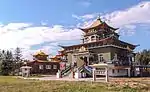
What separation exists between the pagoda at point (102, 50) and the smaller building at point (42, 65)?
8006mm

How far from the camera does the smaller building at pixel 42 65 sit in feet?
208

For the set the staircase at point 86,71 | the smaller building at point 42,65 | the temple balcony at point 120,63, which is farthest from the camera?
the smaller building at point 42,65

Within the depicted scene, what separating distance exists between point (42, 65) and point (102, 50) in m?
18.9

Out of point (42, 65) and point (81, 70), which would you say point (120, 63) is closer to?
point (81, 70)

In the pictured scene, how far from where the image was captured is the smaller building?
2495 inches

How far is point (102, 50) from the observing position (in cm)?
5103

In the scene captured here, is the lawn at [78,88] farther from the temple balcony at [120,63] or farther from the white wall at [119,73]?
the temple balcony at [120,63]

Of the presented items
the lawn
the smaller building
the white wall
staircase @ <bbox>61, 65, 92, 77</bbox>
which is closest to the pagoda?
the white wall

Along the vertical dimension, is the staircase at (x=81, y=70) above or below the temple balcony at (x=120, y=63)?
below

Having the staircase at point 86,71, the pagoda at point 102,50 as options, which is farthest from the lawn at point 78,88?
the pagoda at point 102,50

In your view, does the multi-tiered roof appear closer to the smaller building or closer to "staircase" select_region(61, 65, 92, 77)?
"staircase" select_region(61, 65, 92, 77)

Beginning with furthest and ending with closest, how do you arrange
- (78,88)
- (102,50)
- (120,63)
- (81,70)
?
(102,50) → (120,63) → (81,70) → (78,88)

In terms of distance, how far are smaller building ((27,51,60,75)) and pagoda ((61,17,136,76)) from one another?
801 cm

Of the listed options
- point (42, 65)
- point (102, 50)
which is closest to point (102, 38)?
point (102, 50)
